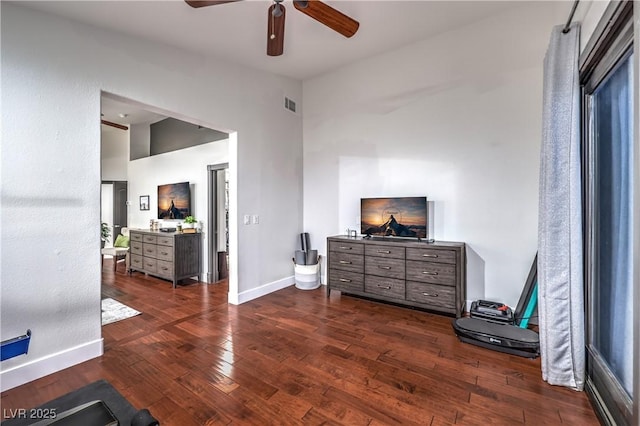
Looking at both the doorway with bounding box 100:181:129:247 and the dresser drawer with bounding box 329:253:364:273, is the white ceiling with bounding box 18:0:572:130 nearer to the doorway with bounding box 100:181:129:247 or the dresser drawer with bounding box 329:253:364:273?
the dresser drawer with bounding box 329:253:364:273

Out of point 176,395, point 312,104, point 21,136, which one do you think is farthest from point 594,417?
point 312,104

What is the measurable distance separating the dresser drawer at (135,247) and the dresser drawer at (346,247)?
3.83 meters

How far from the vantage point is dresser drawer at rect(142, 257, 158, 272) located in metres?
5.09

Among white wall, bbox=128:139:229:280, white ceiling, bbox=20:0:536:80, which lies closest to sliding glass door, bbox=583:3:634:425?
white ceiling, bbox=20:0:536:80

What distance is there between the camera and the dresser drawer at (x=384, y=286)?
3422 millimetres

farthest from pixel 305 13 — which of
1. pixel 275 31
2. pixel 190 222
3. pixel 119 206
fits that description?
pixel 119 206

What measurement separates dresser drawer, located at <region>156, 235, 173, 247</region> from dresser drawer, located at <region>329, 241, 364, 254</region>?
2.73 meters

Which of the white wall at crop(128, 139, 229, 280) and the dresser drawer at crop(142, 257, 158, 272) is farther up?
the white wall at crop(128, 139, 229, 280)

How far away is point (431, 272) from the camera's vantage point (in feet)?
10.5

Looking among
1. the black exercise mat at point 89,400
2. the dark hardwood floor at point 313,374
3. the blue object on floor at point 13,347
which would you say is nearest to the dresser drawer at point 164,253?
the dark hardwood floor at point 313,374

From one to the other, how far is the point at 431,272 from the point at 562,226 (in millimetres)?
1413

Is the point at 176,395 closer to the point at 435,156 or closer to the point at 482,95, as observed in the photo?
the point at 435,156

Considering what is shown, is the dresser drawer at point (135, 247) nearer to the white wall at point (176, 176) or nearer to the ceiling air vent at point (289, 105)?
the white wall at point (176, 176)

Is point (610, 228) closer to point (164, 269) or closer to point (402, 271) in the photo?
point (402, 271)
